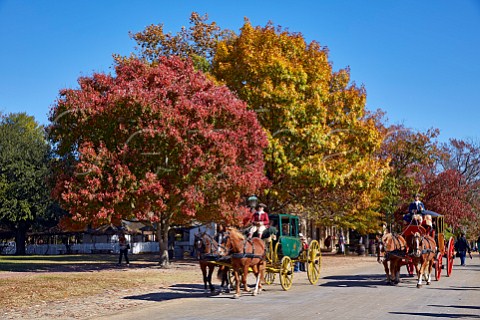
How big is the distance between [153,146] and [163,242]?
6259 mm

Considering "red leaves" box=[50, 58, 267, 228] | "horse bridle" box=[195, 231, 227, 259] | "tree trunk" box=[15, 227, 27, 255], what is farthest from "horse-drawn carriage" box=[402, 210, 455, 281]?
"tree trunk" box=[15, 227, 27, 255]

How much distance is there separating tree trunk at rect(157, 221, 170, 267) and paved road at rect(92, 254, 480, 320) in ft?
38.0

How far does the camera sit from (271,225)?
2241 centimetres

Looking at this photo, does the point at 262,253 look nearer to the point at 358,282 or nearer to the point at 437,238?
the point at 358,282

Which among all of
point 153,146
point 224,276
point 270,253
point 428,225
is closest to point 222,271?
point 224,276

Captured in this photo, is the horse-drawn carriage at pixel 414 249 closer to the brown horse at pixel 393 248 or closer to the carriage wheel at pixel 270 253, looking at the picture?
the brown horse at pixel 393 248

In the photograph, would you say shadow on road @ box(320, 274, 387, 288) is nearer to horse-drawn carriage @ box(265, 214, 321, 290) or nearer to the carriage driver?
horse-drawn carriage @ box(265, 214, 321, 290)

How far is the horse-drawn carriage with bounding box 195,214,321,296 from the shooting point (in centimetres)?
1845

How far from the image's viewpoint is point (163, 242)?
3422 cm

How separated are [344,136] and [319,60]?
4.68 metres

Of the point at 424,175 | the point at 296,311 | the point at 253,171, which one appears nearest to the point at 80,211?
the point at 253,171

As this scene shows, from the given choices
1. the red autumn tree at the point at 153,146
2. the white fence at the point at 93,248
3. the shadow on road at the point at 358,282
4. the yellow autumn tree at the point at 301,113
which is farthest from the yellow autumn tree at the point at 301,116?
the white fence at the point at 93,248

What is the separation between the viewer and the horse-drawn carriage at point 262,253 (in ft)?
60.5

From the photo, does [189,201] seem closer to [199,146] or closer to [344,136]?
[199,146]
